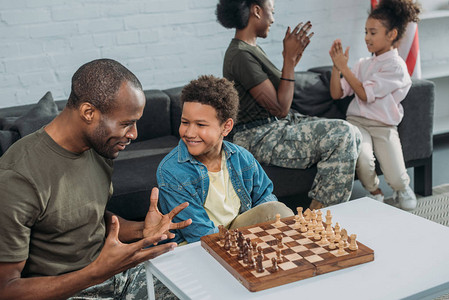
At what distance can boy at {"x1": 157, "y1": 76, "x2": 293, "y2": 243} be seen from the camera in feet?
6.23

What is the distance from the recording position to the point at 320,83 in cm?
340

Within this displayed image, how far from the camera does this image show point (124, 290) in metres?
1.67

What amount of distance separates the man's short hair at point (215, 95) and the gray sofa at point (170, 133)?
695 millimetres

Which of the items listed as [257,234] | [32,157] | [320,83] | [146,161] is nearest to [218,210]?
[257,234]

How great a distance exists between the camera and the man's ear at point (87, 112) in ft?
4.98

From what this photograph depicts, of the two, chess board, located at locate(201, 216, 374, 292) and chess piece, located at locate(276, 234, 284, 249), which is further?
chess piece, located at locate(276, 234, 284, 249)

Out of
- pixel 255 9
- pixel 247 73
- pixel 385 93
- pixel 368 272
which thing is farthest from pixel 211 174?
pixel 385 93

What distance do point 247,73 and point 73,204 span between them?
1.39m

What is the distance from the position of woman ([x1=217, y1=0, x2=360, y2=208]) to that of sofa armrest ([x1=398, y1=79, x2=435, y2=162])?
47cm

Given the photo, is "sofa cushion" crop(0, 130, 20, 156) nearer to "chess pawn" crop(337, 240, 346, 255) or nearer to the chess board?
Result: the chess board

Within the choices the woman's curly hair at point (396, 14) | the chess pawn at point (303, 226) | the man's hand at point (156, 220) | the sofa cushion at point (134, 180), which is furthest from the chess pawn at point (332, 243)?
the woman's curly hair at point (396, 14)

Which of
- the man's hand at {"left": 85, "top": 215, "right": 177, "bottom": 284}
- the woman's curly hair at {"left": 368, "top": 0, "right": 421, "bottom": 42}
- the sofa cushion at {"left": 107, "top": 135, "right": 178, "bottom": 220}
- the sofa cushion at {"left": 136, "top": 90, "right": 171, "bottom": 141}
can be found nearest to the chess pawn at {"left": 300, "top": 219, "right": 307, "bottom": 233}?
the man's hand at {"left": 85, "top": 215, "right": 177, "bottom": 284}

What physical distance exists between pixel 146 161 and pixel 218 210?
947mm

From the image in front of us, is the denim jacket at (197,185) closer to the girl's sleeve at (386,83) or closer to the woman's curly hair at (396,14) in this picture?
the girl's sleeve at (386,83)
